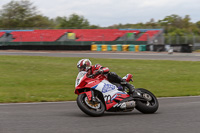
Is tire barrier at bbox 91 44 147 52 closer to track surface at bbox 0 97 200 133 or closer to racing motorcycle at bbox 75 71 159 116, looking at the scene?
track surface at bbox 0 97 200 133

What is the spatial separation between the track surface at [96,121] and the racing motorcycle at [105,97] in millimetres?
194

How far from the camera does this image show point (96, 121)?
6.62m

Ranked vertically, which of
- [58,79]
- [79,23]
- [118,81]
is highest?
[79,23]

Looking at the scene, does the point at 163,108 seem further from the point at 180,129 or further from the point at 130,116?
the point at 180,129

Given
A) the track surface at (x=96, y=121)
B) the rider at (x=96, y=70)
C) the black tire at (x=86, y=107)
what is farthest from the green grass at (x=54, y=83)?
the black tire at (x=86, y=107)

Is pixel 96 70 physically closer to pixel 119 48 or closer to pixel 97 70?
pixel 97 70

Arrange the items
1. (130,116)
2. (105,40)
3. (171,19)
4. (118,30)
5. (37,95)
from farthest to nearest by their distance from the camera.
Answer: (171,19) < (118,30) < (105,40) < (37,95) < (130,116)

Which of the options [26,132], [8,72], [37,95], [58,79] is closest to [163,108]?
[26,132]

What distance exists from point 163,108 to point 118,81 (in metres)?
1.76

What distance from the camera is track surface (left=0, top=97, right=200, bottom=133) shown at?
5824 mm

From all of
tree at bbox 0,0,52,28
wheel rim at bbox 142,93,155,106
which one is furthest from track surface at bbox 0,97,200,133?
tree at bbox 0,0,52,28

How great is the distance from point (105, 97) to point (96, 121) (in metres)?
0.84

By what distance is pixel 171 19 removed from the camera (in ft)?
303

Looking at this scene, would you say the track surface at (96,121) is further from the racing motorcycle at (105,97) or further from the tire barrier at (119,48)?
the tire barrier at (119,48)
